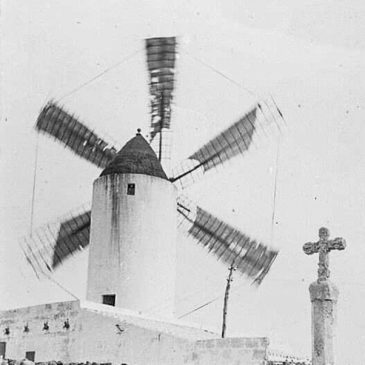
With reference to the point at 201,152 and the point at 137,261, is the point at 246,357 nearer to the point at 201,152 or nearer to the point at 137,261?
the point at 137,261

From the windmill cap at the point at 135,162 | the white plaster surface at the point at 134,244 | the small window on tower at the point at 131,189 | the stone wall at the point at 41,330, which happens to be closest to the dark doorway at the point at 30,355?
the stone wall at the point at 41,330

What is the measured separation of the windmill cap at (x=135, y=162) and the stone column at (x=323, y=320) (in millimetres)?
9001

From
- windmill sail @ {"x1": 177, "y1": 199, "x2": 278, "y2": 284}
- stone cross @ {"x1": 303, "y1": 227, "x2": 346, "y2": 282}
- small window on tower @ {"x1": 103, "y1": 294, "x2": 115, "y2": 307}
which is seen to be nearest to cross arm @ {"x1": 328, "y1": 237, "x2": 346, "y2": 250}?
stone cross @ {"x1": 303, "y1": 227, "x2": 346, "y2": 282}

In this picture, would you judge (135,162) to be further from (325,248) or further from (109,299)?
(325,248)

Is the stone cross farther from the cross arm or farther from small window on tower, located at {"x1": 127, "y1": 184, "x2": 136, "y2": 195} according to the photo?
small window on tower, located at {"x1": 127, "y1": 184, "x2": 136, "y2": 195}

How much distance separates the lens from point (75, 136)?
26781 mm

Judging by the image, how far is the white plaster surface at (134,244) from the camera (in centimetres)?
2242

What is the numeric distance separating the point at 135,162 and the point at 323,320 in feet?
32.1

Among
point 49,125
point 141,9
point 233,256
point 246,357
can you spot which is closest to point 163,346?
point 246,357

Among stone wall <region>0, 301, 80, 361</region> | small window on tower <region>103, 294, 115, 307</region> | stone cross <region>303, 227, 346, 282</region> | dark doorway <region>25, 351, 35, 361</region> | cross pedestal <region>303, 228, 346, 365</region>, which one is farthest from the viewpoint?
small window on tower <region>103, 294, 115, 307</region>

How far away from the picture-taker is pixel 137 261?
22516 millimetres

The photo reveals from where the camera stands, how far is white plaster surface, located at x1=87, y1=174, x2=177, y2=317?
883 inches

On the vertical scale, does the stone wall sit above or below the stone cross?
below

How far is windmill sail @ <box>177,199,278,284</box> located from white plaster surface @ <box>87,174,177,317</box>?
10.9 ft
